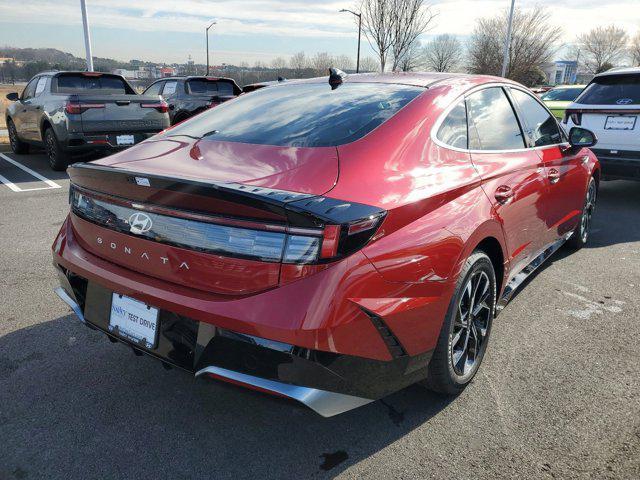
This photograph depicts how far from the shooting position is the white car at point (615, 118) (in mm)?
6367

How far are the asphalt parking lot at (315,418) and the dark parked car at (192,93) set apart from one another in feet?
31.4

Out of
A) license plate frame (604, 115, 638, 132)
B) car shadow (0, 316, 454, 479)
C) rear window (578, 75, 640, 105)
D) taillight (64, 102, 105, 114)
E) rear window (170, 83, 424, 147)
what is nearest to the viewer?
car shadow (0, 316, 454, 479)

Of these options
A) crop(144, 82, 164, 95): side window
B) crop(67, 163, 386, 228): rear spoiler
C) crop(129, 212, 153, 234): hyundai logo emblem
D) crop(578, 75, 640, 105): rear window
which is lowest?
crop(129, 212, 153, 234): hyundai logo emblem

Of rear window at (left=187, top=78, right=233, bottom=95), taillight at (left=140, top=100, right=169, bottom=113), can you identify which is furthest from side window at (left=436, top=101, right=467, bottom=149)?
rear window at (left=187, top=78, right=233, bottom=95)

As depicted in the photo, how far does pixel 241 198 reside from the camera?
181 centimetres

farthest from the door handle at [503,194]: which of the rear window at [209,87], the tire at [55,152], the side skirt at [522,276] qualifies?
the rear window at [209,87]

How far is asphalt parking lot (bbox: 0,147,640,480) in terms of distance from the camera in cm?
208

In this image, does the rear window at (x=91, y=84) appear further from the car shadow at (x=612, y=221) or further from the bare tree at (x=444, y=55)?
the bare tree at (x=444, y=55)

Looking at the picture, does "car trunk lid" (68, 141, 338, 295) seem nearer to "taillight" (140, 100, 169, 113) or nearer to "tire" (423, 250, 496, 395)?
"tire" (423, 250, 496, 395)

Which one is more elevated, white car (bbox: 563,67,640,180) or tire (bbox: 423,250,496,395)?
white car (bbox: 563,67,640,180)

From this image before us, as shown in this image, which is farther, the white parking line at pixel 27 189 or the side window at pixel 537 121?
the white parking line at pixel 27 189

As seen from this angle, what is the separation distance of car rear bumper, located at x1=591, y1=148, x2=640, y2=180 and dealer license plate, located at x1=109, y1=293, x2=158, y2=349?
21.1 ft

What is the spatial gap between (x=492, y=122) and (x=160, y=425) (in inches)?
94.5

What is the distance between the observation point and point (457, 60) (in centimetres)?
4275
